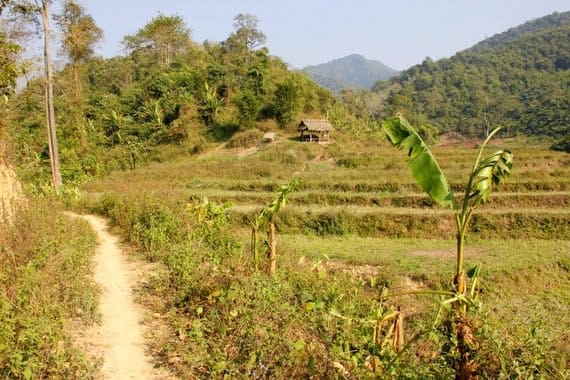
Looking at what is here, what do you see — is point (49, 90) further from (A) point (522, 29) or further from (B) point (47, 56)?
(A) point (522, 29)

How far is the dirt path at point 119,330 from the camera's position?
14.4 feet

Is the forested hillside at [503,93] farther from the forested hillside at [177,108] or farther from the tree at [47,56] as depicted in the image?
the tree at [47,56]

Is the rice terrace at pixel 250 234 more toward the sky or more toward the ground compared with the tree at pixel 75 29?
more toward the ground

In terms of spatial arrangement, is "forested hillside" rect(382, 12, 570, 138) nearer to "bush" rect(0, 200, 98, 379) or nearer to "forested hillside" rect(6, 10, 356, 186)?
"forested hillside" rect(6, 10, 356, 186)

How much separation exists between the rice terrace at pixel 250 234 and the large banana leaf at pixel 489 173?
19 mm

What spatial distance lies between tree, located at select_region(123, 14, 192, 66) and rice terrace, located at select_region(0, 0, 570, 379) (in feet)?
0.77

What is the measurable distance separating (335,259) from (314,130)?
14286 mm

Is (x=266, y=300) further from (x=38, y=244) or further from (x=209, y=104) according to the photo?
(x=209, y=104)

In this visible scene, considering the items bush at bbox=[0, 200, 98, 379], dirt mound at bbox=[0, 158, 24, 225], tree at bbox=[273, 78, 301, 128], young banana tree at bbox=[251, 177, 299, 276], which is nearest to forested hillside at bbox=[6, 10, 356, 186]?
tree at bbox=[273, 78, 301, 128]

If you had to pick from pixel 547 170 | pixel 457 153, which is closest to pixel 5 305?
pixel 547 170

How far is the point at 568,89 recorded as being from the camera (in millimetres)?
49719

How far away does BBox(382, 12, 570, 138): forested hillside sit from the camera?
156ft

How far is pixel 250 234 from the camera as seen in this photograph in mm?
13500

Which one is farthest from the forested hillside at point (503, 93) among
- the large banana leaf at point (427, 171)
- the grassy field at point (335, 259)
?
the large banana leaf at point (427, 171)
